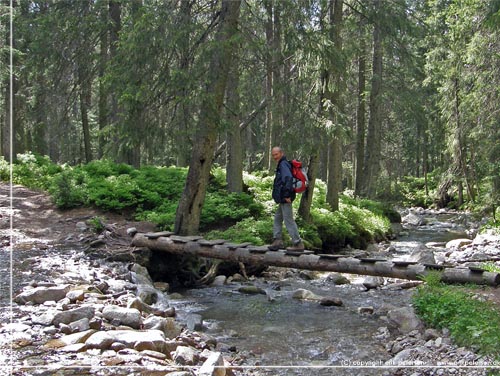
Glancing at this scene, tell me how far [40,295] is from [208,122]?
4.54 metres

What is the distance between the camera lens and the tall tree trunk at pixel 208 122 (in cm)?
945

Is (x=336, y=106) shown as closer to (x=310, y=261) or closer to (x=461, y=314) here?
(x=310, y=261)

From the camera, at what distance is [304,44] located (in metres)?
9.88

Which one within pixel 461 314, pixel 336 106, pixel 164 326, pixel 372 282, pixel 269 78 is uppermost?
pixel 269 78

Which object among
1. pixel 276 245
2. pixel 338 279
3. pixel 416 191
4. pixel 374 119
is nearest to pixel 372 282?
pixel 338 279

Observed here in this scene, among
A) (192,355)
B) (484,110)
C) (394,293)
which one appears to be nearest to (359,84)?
(484,110)

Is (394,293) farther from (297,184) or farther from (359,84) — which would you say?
(359,84)

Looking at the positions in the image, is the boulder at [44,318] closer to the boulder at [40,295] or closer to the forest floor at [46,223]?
the boulder at [40,295]

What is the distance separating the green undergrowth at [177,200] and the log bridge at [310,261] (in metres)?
1.95

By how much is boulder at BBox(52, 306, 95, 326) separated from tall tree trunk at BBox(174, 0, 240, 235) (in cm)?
444

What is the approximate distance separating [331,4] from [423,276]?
9390mm

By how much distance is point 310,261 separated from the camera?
340 inches

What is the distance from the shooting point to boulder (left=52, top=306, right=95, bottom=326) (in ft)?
19.2

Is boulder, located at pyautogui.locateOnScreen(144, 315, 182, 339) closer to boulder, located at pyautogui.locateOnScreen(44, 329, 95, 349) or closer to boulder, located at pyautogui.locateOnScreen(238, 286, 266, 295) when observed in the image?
boulder, located at pyautogui.locateOnScreen(44, 329, 95, 349)
